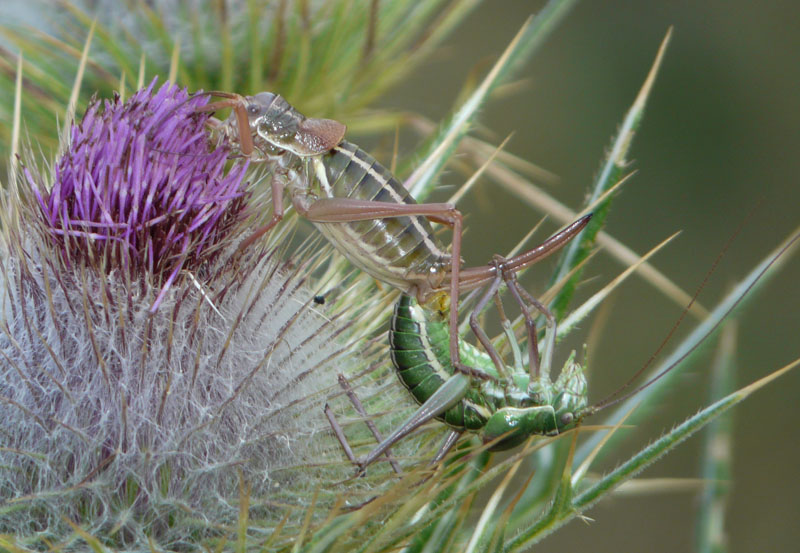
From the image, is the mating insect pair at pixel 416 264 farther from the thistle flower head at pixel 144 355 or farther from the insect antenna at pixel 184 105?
the thistle flower head at pixel 144 355

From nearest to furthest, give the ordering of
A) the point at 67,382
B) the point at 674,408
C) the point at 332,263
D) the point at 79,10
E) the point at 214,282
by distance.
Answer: the point at 67,382
the point at 214,282
the point at 332,263
the point at 79,10
the point at 674,408

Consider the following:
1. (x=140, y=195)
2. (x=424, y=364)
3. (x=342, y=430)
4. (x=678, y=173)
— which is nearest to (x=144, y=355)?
(x=140, y=195)

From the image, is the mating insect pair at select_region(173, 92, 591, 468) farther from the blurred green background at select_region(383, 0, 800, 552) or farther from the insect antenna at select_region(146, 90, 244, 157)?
the blurred green background at select_region(383, 0, 800, 552)


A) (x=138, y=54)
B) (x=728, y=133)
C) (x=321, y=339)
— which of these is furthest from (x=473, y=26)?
(x=321, y=339)

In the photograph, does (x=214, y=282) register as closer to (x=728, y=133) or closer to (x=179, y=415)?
(x=179, y=415)

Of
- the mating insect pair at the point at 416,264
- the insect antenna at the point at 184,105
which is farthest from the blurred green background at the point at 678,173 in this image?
the insect antenna at the point at 184,105
